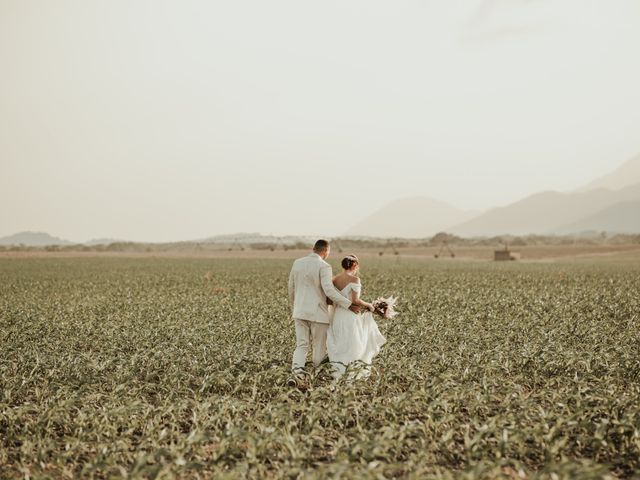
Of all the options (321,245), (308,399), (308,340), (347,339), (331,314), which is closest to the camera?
(308,399)

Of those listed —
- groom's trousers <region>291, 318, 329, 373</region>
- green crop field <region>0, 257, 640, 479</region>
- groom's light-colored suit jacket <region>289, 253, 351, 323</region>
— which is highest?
groom's light-colored suit jacket <region>289, 253, 351, 323</region>

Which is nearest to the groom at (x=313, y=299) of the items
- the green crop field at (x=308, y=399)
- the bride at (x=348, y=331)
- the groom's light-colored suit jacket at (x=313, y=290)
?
the groom's light-colored suit jacket at (x=313, y=290)

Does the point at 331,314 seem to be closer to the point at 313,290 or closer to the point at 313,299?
the point at 313,299

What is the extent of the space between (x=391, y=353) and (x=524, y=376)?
3020 mm

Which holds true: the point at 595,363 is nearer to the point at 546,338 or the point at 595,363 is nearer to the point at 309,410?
the point at 546,338

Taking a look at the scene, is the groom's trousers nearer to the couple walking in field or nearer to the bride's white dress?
the couple walking in field

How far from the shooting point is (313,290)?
11.2 meters

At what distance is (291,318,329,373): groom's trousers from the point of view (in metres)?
11.3

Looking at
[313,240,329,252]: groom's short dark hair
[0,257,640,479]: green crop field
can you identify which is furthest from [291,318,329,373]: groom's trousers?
[313,240,329,252]: groom's short dark hair

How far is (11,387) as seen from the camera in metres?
10.7

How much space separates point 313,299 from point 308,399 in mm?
1913

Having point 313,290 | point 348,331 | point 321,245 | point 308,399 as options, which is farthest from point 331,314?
point 308,399

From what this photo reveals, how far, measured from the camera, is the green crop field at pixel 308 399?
7324 mm

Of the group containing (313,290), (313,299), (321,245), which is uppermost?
(321,245)
